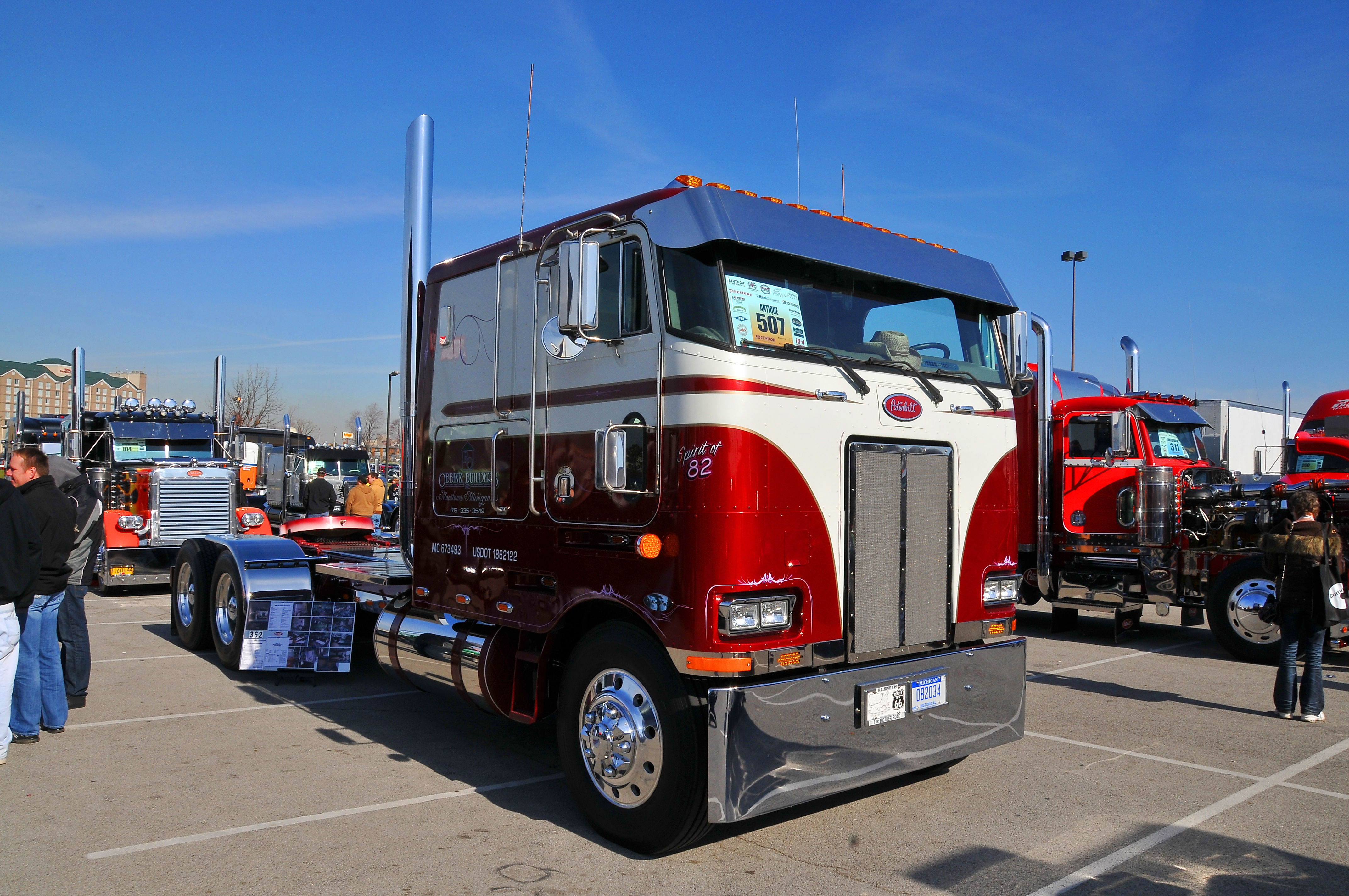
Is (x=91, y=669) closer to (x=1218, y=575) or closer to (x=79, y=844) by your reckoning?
(x=79, y=844)

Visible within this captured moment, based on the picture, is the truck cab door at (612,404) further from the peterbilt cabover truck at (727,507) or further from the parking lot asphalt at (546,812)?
the parking lot asphalt at (546,812)

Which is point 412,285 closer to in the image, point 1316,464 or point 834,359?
point 834,359

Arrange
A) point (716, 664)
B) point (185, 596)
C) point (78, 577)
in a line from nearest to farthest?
point (716, 664)
point (78, 577)
point (185, 596)

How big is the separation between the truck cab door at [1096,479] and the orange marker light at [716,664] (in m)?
8.71

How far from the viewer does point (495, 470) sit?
5.61 meters

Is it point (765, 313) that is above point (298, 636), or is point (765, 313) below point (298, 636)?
above

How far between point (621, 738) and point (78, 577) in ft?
15.4

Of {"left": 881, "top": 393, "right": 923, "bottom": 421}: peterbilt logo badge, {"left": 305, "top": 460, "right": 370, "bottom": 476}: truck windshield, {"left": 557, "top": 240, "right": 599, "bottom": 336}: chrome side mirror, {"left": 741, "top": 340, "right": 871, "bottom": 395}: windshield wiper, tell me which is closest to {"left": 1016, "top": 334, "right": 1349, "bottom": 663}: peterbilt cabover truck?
Answer: {"left": 881, "top": 393, "right": 923, "bottom": 421}: peterbilt logo badge

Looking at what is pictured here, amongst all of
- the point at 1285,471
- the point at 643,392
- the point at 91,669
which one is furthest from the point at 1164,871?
the point at 1285,471

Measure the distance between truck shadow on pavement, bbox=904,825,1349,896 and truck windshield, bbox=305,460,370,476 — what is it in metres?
26.0

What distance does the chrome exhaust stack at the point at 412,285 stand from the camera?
6574 millimetres

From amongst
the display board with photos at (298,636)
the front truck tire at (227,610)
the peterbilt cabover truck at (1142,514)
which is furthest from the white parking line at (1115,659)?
the front truck tire at (227,610)

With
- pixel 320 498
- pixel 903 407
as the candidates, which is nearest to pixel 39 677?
pixel 903 407

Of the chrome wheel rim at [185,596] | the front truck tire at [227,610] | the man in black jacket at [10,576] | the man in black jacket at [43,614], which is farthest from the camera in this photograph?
the chrome wheel rim at [185,596]
